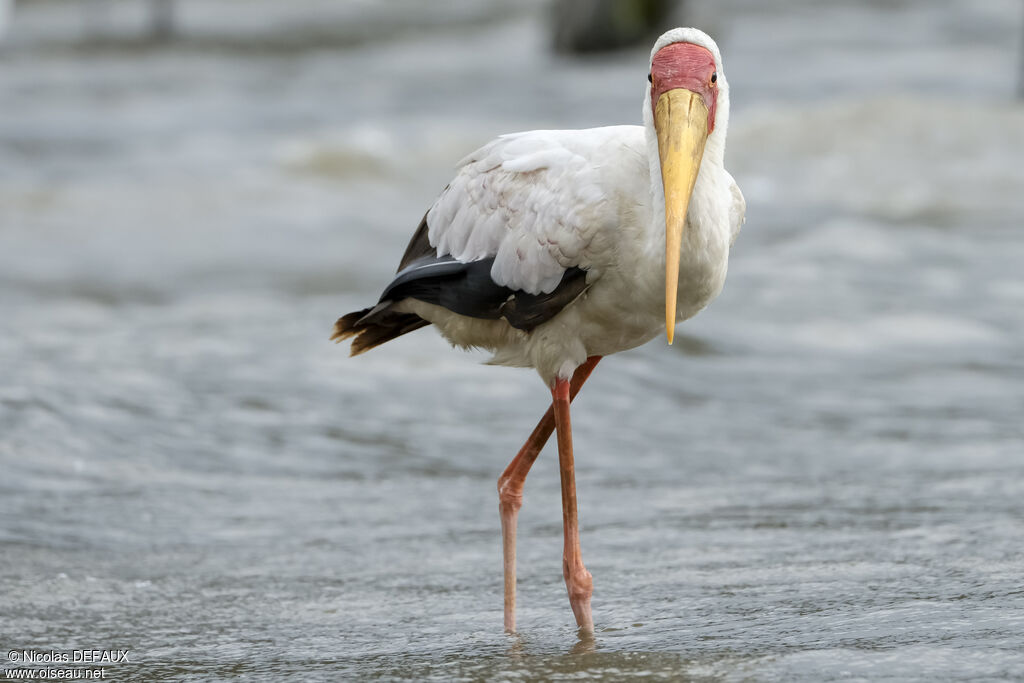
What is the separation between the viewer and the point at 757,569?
5.00 metres

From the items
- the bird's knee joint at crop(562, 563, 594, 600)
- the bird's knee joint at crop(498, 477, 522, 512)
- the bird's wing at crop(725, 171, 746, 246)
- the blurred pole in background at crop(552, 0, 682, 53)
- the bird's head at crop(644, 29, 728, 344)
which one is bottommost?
the bird's knee joint at crop(562, 563, 594, 600)

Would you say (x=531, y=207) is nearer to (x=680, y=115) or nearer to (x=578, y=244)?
(x=578, y=244)

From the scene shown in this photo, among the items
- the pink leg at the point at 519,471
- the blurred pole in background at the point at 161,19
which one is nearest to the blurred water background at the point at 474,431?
the pink leg at the point at 519,471

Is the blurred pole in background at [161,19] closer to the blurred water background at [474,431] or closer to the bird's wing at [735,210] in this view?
the blurred water background at [474,431]

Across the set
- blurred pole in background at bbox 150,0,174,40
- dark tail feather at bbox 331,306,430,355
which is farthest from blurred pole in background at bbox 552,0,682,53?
dark tail feather at bbox 331,306,430,355

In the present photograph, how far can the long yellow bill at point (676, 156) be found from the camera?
12.4 ft

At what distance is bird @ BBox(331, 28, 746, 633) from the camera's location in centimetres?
394

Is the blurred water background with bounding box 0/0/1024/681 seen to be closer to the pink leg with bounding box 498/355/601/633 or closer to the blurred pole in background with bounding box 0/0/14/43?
the pink leg with bounding box 498/355/601/633

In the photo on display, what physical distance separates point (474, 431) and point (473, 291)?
3127mm

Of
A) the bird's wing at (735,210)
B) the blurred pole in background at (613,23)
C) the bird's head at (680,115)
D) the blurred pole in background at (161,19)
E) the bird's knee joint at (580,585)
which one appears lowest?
the bird's knee joint at (580,585)

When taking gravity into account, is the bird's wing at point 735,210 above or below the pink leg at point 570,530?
above

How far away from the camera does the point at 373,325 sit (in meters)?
5.20

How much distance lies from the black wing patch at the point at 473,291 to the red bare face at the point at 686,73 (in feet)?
1.92

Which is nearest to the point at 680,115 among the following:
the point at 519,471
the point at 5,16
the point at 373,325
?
the point at 519,471
